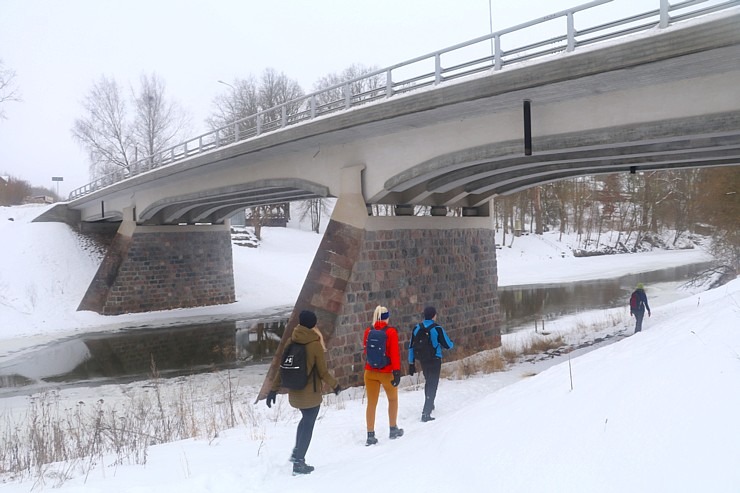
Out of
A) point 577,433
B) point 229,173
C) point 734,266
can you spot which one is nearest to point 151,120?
point 229,173

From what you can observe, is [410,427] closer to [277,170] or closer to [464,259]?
[464,259]

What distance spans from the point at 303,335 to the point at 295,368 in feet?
1.07

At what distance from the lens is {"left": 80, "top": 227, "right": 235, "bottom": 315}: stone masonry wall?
1005 inches

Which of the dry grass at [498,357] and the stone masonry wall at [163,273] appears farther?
the stone masonry wall at [163,273]

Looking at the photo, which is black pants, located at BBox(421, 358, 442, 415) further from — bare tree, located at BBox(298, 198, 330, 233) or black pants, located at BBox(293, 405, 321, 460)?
bare tree, located at BBox(298, 198, 330, 233)

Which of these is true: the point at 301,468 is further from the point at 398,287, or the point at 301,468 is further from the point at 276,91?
the point at 276,91

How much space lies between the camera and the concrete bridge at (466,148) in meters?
8.76

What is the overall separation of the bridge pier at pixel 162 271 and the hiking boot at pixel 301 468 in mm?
22766

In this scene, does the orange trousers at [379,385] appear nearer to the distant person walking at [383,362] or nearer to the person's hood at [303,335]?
the distant person walking at [383,362]

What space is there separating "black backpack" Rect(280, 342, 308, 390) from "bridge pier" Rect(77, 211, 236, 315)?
74.5 ft

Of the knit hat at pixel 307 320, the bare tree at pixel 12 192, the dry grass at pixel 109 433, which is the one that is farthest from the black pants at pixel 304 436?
the bare tree at pixel 12 192

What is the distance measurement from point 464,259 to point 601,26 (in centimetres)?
824

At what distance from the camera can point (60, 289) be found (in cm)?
2595

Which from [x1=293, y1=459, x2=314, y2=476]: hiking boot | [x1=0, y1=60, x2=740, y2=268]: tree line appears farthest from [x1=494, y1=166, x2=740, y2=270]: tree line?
[x1=293, y1=459, x2=314, y2=476]: hiking boot
